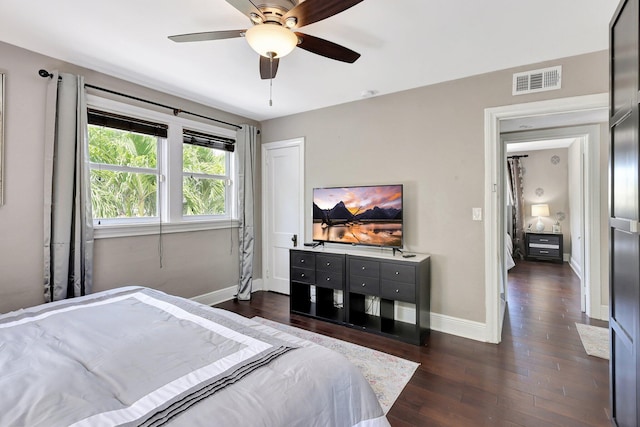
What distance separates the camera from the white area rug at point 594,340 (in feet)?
8.87


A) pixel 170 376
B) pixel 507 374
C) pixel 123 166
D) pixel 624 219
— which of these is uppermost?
pixel 123 166

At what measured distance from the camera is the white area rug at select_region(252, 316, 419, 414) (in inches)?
85.4

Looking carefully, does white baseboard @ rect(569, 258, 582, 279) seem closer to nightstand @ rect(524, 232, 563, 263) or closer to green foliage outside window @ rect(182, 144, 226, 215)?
nightstand @ rect(524, 232, 563, 263)

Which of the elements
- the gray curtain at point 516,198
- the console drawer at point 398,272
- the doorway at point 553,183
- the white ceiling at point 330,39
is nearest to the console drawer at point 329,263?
the console drawer at point 398,272

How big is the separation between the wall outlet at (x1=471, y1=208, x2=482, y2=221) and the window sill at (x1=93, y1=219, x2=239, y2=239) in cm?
288

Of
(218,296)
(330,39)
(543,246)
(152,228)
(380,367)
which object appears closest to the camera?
(330,39)

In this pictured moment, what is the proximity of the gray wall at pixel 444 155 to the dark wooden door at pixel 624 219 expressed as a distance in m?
1.13

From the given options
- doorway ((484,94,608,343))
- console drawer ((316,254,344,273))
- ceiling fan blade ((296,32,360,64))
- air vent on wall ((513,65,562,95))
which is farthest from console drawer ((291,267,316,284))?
air vent on wall ((513,65,562,95))

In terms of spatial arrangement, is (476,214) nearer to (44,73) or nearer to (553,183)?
(44,73)

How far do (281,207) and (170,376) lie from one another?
3.38 meters

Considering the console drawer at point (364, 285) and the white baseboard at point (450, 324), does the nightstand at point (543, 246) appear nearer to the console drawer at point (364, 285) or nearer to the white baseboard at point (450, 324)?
the white baseboard at point (450, 324)

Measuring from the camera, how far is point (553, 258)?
6664 mm

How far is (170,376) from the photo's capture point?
1.19 metres

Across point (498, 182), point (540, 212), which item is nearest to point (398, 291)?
point (498, 182)
